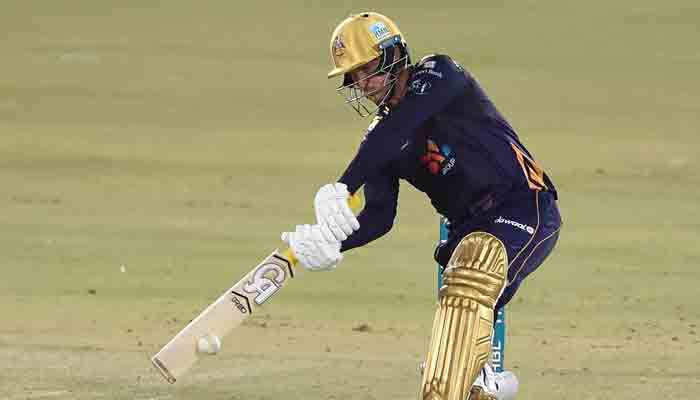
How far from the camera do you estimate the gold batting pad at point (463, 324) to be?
6.69 metres

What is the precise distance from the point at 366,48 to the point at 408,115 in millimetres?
396

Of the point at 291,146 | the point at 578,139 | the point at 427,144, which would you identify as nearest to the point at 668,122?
the point at 578,139

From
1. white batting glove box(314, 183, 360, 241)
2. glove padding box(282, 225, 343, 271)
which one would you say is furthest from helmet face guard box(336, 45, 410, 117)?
glove padding box(282, 225, 343, 271)

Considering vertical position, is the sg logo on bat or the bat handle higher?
the bat handle

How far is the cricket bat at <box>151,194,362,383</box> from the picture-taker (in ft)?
23.7

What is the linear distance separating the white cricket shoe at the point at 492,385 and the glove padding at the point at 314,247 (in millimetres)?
1068

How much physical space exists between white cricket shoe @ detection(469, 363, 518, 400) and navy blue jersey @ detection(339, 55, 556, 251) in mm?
755

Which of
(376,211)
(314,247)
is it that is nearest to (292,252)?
(314,247)

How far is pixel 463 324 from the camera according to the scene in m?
6.72

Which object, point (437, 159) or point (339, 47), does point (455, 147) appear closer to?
point (437, 159)

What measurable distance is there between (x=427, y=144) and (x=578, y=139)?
12373 mm

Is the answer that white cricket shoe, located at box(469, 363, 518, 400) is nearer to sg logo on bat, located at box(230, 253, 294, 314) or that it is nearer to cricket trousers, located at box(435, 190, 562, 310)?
cricket trousers, located at box(435, 190, 562, 310)

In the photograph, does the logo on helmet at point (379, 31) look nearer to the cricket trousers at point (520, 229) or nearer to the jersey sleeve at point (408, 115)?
the jersey sleeve at point (408, 115)

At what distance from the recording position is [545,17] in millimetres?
25859
